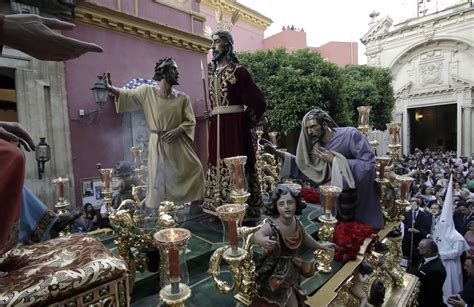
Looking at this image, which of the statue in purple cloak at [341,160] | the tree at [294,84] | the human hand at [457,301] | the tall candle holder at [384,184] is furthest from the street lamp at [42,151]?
the tree at [294,84]

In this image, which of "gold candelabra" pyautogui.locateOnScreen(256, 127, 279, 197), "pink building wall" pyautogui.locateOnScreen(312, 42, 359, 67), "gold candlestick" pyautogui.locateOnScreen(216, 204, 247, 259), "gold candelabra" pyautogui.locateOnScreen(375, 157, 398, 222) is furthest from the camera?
"pink building wall" pyautogui.locateOnScreen(312, 42, 359, 67)

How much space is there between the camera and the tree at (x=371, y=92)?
1412 cm

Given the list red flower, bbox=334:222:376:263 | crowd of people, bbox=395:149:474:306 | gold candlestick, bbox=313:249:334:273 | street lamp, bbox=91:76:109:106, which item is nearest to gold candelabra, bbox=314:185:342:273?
gold candlestick, bbox=313:249:334:273

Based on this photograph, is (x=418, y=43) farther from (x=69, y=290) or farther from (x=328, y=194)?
(x=69, y=290)

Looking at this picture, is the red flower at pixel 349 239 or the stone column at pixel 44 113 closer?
the red flower at pixel 349 239

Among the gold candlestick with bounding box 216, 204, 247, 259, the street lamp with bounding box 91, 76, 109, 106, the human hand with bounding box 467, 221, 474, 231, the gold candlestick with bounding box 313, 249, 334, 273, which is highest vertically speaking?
the street lamp with bounding box 91, 76, 109, 106

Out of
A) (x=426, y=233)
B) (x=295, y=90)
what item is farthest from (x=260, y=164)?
(x=295, y=90)

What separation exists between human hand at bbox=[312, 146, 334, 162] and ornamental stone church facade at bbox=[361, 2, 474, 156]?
18.6m

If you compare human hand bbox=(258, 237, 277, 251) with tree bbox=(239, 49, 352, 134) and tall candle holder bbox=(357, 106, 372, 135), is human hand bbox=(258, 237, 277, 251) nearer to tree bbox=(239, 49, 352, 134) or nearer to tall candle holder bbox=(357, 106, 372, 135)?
tall candle holder bbox=(357, 106, 372, 135)

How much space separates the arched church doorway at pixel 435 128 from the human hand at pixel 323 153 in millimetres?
22679

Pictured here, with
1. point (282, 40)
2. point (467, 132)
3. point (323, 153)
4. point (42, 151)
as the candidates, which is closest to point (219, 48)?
point (323, 153)

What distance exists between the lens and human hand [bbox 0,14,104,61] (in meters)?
0.91

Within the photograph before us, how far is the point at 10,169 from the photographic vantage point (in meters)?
0.90

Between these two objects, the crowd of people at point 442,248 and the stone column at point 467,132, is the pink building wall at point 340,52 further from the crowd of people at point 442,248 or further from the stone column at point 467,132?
the crowd of people at point 442,248
